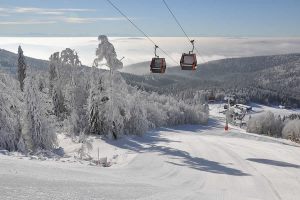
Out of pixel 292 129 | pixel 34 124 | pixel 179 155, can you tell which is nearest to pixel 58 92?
pixel 34 124

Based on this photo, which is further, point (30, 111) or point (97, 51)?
point (97, 51)

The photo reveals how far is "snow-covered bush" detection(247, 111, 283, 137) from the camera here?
103 meters

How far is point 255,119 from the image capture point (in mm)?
105188

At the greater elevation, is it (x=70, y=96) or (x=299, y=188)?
(x=70, y=96)

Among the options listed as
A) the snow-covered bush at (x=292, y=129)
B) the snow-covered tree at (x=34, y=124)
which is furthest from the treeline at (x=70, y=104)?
the snow-covered bush at (x=292, y=129)

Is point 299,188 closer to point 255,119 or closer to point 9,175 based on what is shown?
point 9,175

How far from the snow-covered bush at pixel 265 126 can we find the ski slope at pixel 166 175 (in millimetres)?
68444

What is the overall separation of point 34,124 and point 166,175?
13307 mm

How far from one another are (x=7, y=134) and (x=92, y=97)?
13.6 metres

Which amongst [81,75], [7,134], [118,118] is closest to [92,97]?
[118,118]

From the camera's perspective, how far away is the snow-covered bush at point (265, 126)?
337ft

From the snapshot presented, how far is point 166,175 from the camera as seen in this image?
21.4 m

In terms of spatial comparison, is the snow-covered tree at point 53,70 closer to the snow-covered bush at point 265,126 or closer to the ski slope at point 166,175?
the ski slope at point 166,175

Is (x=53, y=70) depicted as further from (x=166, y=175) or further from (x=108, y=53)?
(x=166, y=175)
